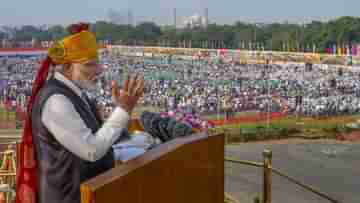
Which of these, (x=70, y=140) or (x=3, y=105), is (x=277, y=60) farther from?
(x=70, y=140)

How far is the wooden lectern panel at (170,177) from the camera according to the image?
4.27ft

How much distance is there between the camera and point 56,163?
1503 millimetres

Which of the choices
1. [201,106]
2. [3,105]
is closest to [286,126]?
[201,106]

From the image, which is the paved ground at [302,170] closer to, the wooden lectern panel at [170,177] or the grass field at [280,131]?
the grass field at [280,131]

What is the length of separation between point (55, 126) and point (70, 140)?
0.06 m

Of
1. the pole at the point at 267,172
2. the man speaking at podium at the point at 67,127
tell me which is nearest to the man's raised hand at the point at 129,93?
the man speaking at podium at the point at 67,127

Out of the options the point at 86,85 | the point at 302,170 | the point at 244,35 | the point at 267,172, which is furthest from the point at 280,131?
the point at 244,35

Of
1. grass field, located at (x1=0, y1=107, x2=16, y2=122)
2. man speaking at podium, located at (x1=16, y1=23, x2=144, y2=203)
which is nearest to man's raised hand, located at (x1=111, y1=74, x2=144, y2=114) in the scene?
man speaking at podium, located at (x1=16, y1=23, x2=144, y2=203)

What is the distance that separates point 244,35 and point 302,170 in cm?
6481

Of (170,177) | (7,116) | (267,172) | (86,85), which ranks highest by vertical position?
(86,85)

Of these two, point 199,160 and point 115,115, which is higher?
point 115,115

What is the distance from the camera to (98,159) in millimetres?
1532

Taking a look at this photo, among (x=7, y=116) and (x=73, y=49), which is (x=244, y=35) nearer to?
(x=7, y=116)

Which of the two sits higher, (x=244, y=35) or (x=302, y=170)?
(x=244, y=35)
